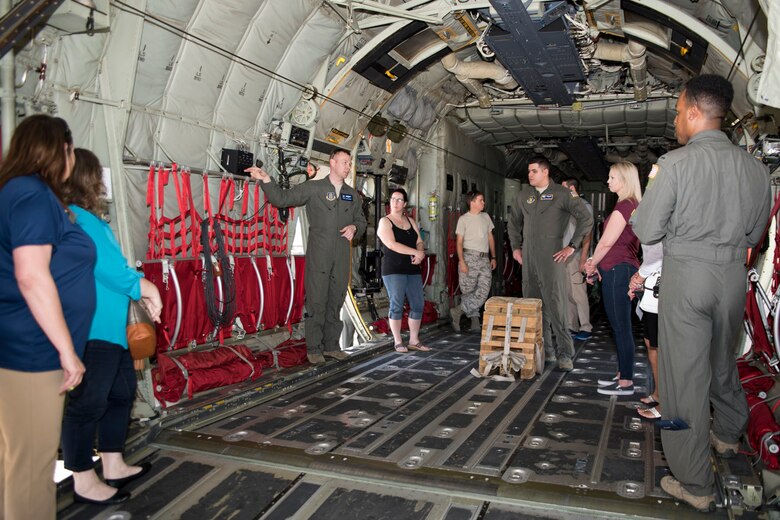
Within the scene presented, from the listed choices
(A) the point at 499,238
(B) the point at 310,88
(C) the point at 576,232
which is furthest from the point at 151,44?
(A) the point at 499,238

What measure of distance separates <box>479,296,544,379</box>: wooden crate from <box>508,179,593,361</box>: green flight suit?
1.31 feet

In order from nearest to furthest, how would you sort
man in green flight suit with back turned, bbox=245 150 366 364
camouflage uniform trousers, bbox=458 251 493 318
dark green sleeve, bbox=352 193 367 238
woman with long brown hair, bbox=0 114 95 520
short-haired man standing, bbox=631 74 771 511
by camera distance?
woman with long brown hair, bbox=0 114 95 520 → short-haired man standing, bbox=631 74 771 511 → man in green flight suit with back turned, bbox=245 150 366 364 → dark green sleeve, bbox=352 193 367 238 → camouflage uniform trousers, bbox=458 251 493 318

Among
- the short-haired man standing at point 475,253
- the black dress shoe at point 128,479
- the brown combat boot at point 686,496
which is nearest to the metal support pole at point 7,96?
the black dress shoe at point 128,479

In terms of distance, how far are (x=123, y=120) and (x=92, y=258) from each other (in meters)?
2.25

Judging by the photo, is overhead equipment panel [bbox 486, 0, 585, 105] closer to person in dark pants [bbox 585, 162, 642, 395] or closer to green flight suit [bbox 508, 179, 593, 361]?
green flight suit [bbox 508, 179, 593, 361]

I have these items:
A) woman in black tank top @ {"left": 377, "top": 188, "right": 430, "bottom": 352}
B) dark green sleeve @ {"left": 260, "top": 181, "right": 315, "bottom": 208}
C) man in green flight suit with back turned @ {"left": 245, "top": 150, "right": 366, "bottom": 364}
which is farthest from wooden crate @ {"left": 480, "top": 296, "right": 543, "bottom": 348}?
dark green sleeve @ {"left": 260, "top": 181, "right": 315, "bottom": 208}

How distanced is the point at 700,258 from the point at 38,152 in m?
3.12

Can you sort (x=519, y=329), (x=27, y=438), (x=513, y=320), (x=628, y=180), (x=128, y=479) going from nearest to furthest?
(x=27, y=438) < (x=128, y=479) < (x=628, y=180) < (x=513, y=320) < (x=519, y=329)

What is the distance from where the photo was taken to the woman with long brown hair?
2320mm

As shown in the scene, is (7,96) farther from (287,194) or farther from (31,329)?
(287,194)

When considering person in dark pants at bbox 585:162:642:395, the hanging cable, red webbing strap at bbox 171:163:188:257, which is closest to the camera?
person in dark pants at bbox 585:162:642:395

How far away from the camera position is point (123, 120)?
458 centimetres

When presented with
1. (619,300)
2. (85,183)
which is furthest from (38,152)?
(619,300)

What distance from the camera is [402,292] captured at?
7.42 meters
